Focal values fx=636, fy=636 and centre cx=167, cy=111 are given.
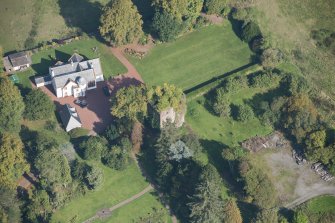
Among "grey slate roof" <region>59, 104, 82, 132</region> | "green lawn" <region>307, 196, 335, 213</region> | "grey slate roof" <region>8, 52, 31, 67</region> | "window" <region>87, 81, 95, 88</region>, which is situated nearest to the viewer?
"green lawn" <region>307, 196, 335, 213</region>

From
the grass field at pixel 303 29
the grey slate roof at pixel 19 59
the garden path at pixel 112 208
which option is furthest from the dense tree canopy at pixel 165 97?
the grass field at pixel 303 29

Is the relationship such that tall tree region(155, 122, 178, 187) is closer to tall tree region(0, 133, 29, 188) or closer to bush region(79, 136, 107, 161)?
bush region(79, 136, 107, 161)

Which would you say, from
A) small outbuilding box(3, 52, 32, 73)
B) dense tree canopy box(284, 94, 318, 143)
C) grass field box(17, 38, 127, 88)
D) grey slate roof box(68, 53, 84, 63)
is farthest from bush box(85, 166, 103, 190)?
dense tree canopy box(284, 94, 318, 143)

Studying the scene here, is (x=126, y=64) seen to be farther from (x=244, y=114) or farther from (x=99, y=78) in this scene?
(x=244, y=114)

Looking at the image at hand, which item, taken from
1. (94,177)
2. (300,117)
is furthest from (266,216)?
(94,177)

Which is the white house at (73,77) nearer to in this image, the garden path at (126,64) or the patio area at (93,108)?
the patio area at (93,108)

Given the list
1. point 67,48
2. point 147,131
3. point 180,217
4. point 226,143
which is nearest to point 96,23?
point 67,48
